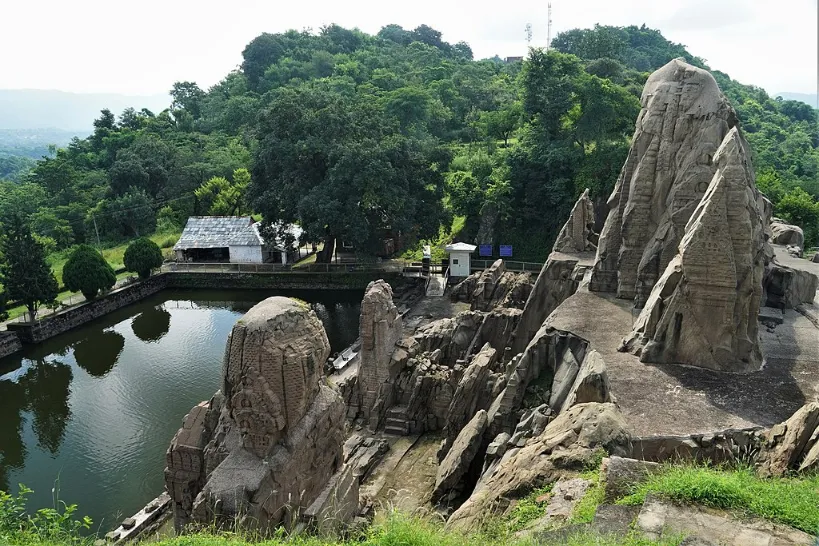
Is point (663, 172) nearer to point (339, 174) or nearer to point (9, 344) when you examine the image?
point (339, 174)

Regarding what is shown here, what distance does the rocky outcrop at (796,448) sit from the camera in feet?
26.6

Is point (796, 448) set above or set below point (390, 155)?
below

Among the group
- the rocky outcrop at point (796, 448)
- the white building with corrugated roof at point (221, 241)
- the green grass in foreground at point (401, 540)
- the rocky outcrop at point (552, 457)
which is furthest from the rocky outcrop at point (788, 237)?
the white building with corrugated roof at point (221, 241)

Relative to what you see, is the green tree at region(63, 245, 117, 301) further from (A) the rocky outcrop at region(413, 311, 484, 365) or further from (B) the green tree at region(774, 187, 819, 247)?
(B) the green tree at region(774, 187, 819, 247)

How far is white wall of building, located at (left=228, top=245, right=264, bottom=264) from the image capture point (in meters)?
36.3

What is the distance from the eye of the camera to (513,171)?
35688mm

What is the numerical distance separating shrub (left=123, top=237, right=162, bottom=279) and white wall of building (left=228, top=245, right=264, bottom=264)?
426cm

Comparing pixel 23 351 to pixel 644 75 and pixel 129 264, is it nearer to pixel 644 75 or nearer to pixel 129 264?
pixel 129 264

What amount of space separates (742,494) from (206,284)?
105 feet

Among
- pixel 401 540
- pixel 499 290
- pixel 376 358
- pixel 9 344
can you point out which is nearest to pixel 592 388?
pixel 401 540

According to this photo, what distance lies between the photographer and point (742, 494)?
6.41 m

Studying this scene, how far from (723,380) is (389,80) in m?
57.1

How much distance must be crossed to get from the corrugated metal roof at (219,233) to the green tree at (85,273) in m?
6.58

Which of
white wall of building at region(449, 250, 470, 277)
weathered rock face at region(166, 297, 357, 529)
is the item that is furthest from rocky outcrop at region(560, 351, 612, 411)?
white wall of building at region(449, 250, 470, 277)
